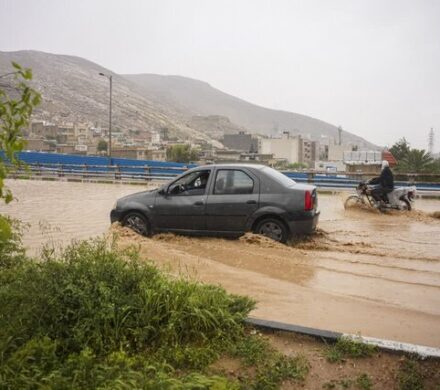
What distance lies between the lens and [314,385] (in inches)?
123

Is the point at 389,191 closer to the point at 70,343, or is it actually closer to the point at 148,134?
the point at 70,343

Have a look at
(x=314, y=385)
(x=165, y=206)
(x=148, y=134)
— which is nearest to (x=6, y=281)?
(x=314, y=385)

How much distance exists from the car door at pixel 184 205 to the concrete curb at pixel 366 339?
4.78 metres

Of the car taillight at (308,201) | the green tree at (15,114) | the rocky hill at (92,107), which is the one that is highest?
the rocky hill at (92,107)

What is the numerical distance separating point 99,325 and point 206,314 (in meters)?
0.89

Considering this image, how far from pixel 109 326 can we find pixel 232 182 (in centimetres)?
528

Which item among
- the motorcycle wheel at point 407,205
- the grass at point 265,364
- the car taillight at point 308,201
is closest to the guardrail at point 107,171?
the motorcycle wheel at point 407,205

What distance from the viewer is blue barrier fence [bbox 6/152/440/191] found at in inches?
836

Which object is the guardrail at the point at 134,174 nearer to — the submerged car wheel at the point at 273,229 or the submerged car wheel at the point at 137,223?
the submerged car wheel at the point at 273,229

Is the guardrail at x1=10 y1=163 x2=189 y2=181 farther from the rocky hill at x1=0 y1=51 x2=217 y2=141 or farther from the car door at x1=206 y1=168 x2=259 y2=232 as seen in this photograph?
the rocky hill at x1=0 y1=51 x2=217 y2=141

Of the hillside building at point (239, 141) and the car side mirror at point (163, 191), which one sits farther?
the hillside building at point (239, 141)

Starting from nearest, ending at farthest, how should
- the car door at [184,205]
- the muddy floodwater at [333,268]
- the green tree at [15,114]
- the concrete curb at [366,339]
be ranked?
1. the green tree at [15,114]
2. the concrete curb at [366,339]
3. the muddy floodwater at [333,268]
4. the car door at [184,205]

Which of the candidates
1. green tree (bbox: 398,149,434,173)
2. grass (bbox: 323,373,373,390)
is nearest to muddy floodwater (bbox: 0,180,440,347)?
grass (bbox: 323,373,373,390)

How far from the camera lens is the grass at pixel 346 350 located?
341cm
